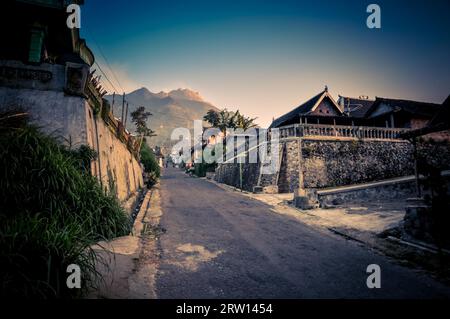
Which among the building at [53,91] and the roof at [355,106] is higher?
the roof at [355,106]

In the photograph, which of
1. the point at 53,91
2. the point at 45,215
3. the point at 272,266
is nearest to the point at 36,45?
the point at 53,91

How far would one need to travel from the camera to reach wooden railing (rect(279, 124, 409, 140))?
1599 cm

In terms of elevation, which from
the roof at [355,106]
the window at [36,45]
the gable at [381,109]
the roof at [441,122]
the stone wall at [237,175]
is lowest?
the stone wall at [237,175]

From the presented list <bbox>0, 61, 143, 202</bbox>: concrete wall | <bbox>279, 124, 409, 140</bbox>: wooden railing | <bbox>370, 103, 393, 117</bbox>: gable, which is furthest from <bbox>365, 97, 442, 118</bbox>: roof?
<bbox>0, 61, 143, 202</bbox>: concrete wall

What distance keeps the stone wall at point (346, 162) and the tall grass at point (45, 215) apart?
43.4 ft

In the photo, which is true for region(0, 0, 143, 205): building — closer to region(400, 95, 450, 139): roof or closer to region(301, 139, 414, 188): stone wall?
region(400, 95, 450, 139): roof

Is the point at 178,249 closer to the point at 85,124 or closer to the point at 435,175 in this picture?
the point at 85,124

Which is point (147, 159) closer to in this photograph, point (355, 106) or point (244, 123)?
point (244, 123)

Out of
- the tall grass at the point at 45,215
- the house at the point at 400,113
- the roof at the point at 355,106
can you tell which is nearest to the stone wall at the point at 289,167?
the tall grass at the point at 45,215

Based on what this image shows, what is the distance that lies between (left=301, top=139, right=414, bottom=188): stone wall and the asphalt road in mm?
8941

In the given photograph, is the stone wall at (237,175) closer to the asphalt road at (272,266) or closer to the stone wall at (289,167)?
the stone wall at (289,167)

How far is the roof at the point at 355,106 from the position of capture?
2743 centimetres
